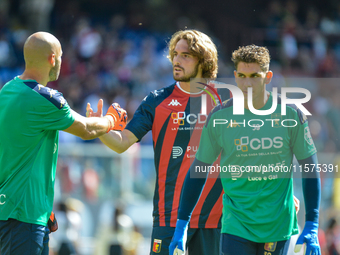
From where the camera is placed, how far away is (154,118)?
16.7 feet

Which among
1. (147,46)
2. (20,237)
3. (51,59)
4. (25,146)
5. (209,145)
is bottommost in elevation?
(20,237)

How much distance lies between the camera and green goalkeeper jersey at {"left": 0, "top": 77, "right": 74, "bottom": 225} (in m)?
4.09

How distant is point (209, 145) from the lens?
14.4 feet

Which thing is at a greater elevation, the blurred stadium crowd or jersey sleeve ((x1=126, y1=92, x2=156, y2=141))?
the blurred stadium crowd

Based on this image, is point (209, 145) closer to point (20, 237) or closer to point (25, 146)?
point (25, 146)

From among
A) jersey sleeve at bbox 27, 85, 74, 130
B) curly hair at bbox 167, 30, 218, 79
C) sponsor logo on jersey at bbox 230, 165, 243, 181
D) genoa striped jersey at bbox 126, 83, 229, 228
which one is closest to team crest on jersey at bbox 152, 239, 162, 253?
genoa striped jersey at bbox 126, 83, 229, 228

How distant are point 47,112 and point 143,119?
1.19 metres

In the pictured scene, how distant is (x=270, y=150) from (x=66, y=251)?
20.5 feet

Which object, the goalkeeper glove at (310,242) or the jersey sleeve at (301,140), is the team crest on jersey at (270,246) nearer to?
the goalkeeper glove at (310,242)

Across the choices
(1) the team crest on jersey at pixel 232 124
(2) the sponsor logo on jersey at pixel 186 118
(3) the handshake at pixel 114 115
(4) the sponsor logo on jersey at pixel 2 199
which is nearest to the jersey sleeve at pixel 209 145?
(1) the team crest on jersey at pixel 232 124

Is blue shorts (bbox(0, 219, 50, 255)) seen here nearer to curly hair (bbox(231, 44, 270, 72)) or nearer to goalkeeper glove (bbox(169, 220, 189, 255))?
goalkeeper glove (bbox(169, 220, 189, 255))

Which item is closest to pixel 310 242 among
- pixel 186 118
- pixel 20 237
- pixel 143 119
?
pixel 186 118

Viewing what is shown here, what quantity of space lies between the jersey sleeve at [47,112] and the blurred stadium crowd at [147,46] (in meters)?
8.41

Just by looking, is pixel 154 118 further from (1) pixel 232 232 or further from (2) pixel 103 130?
(1) pixel 232 232
